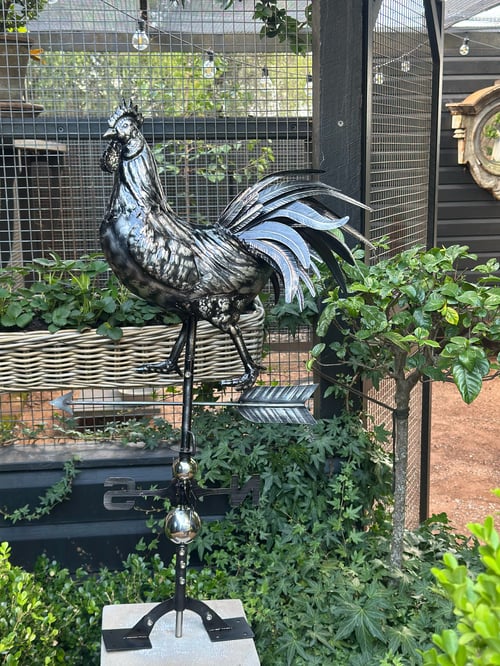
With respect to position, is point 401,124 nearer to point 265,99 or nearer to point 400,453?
point 265,99

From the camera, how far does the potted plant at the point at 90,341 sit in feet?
7.94

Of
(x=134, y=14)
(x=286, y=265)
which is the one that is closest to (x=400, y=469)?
(x=286, y=265)

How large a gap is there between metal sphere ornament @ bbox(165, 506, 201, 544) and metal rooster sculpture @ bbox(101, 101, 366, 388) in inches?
14.2

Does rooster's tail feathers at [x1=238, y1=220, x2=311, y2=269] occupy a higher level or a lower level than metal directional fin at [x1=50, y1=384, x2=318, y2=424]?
higher

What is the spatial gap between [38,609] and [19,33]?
75.9 inches

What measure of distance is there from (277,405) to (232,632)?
59 cm

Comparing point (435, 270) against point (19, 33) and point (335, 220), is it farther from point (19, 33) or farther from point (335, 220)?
point (19, 33)

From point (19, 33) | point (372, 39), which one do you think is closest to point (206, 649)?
point (372, 39)

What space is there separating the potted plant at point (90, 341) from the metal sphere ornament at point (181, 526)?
59 centimetres

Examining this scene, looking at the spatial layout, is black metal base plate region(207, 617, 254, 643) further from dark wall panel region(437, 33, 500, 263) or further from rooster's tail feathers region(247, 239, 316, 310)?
dark wall panel region(437, 33, 500, 263)

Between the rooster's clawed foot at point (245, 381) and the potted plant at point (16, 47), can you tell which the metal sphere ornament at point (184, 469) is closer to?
the rooster's clawed foot at point (245, 381)

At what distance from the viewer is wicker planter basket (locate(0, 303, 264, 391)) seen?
95.3 inches

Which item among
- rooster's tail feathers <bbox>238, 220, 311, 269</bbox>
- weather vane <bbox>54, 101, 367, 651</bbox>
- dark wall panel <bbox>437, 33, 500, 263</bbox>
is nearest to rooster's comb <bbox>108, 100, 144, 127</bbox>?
weather vane <bbox>54, 101, 367, 651</bbox>

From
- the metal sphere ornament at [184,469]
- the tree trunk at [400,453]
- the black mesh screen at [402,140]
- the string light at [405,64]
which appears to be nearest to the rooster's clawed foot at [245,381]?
the metal sphere ornament at [184,469]
